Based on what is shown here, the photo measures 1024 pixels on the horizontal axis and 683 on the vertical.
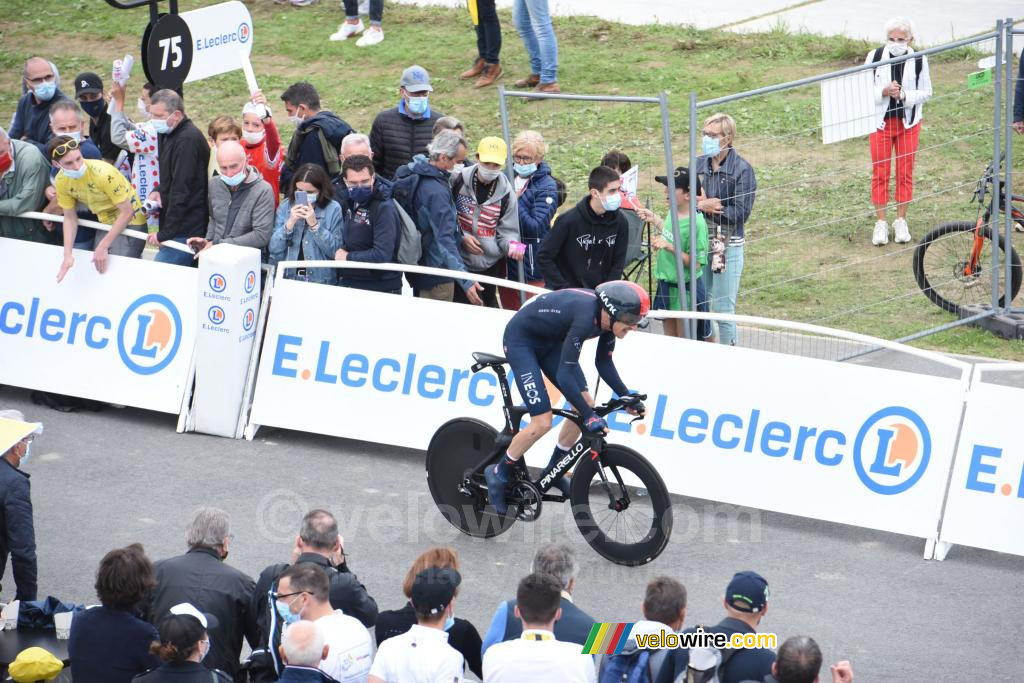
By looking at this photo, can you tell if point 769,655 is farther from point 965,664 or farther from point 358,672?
point 965,664

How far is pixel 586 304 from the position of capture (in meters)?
8.33

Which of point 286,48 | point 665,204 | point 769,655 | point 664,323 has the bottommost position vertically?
point 769,655

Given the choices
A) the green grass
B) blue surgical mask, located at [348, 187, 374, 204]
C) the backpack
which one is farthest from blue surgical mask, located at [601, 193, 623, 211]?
the green grass

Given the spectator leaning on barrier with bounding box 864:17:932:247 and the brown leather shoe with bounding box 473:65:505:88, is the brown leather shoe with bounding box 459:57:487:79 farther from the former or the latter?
the spectator leaning on barrier with bounding box 864:17:932:247

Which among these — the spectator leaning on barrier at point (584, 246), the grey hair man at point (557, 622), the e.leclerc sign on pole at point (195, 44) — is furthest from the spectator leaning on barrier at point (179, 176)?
the grey hair man at point (557, 622)

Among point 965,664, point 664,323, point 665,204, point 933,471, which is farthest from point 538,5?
point 965,664

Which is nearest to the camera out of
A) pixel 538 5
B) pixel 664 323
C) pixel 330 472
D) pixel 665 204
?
pixel 330 472

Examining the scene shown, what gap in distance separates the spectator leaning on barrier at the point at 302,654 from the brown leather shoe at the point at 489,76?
46.1 ft

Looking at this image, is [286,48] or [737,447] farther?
[286,48]

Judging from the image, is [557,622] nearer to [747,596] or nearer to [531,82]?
[747,596]

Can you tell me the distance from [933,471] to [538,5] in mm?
10165

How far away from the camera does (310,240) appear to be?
36.0 feet

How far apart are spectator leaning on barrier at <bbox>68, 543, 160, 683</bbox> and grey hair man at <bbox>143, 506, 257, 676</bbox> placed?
0.75 ft

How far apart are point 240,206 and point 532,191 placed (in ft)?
7.82
